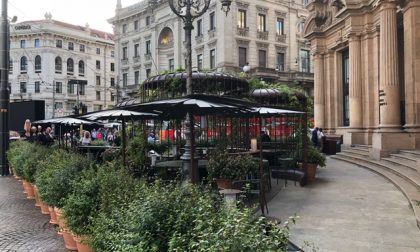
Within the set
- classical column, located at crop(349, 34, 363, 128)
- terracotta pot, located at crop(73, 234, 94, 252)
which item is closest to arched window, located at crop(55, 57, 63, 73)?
classical column, located at crop(349, 34, 363, 128)

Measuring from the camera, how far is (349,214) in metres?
7.97

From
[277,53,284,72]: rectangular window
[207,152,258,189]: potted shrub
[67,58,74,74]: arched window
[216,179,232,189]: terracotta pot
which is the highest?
[67,58,74,74]: arched window

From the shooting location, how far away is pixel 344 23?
869 inches

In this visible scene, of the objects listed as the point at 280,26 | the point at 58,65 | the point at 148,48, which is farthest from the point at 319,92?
the point at 58,65

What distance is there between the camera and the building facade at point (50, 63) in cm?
7844

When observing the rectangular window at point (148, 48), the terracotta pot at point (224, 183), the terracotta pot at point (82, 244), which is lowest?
the terracotta pot at point (82, 244)

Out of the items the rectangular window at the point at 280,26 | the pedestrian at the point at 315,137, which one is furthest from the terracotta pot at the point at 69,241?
the rectangular window at the point at 280,26

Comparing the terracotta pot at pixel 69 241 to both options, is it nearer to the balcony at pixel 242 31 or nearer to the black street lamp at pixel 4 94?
the black street lamp at pixel 4 94

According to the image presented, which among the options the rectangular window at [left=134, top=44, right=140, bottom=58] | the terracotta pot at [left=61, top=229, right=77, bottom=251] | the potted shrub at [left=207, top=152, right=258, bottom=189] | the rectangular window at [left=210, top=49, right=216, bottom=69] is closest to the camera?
the terracotta pot at [left=61, top=229, right=77, bottom=251]

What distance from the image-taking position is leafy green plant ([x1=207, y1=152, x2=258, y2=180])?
907 centimetres

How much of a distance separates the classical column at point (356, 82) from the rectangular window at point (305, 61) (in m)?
30.6

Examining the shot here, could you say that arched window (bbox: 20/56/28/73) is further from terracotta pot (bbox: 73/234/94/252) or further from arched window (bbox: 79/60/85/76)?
terracotta pot (bbox: 73/234/94/252)

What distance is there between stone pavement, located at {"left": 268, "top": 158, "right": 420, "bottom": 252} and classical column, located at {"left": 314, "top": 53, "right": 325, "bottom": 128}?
1329 cm

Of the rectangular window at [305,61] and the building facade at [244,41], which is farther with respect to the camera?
the rectangular window at [305,61]
